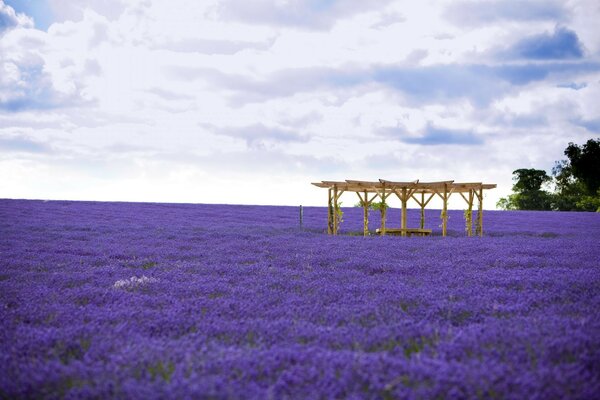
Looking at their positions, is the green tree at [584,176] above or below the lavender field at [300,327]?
above

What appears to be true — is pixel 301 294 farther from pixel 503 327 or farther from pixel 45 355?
pixel 45 355

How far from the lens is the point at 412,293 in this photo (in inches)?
237

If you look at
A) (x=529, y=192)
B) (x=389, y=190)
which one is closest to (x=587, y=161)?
(x=529, y=192)

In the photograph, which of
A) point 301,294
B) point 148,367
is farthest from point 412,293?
point 148,367

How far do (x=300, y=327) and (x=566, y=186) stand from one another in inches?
2461

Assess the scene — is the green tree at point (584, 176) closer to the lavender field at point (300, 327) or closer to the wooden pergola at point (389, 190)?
the wooden pergola at point (389, 190)

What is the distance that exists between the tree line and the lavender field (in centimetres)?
4105

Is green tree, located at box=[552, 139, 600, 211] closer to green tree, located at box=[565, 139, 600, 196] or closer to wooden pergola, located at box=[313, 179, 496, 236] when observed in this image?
green tree, located at box=[565, 139, 600, 196]

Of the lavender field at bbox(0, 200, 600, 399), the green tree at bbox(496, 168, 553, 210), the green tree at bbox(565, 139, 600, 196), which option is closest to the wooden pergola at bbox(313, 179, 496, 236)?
the lavender field at bbox(0, 200, 600, 399)

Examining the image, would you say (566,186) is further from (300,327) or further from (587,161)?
(300,327)

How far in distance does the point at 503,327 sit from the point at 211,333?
110 inches

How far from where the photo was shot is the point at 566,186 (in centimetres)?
5716

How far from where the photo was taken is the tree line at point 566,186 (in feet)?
145

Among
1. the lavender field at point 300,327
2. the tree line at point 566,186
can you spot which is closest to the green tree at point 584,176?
the tree line at point 566,186
